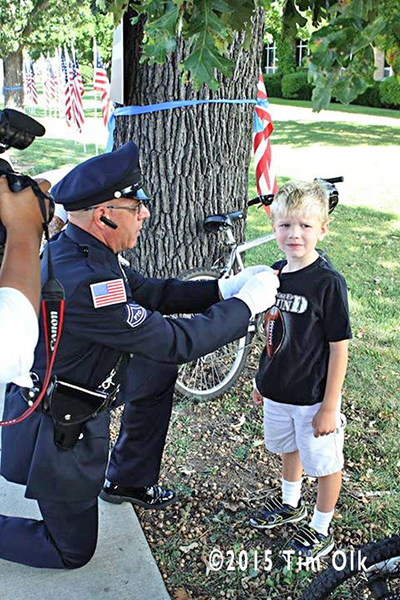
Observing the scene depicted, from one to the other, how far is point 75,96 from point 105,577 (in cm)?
1567

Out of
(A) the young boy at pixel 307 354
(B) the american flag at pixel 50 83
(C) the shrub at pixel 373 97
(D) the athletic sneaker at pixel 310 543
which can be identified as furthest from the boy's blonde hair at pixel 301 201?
(C) the shrub at pixel 373 97

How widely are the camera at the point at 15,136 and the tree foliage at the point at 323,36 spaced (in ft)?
1.51

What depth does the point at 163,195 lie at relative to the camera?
4055 millimetres

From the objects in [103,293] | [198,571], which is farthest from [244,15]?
[198,571]

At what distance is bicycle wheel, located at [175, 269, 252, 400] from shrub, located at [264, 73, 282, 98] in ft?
117

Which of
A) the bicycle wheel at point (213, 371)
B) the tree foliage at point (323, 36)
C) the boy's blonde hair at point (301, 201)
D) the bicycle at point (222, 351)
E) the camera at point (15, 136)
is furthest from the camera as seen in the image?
the bicycle wheel at point (213, 371)

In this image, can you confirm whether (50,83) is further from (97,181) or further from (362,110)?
(97,181)

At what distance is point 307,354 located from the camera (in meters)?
2.71

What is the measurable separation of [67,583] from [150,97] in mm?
2568

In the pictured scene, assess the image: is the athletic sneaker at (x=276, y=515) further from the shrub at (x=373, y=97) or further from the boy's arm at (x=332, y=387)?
the shrub at (x=373, y=97)

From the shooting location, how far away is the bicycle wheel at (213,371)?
4184mm

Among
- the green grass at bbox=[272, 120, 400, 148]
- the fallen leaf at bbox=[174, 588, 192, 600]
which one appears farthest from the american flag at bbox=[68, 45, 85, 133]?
the fallen leaf at bbox=[174, 588, 192, 600]

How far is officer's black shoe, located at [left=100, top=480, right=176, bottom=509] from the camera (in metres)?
3.20

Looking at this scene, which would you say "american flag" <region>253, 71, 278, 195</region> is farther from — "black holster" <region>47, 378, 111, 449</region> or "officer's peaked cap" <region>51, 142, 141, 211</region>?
"black holster" <region>47, 378, 111, 449</region>
